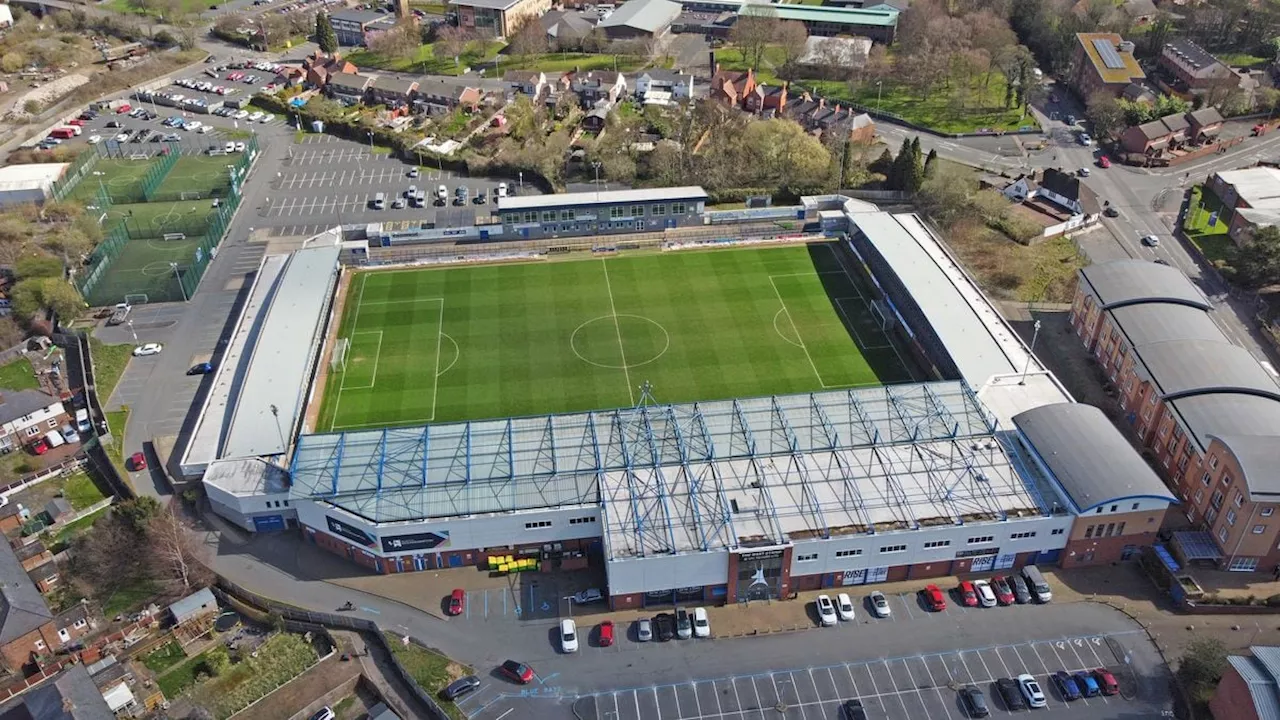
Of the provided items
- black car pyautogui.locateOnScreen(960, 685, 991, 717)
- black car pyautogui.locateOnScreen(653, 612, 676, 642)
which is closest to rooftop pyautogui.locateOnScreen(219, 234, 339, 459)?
black car pyautogui.locateOnScreen(653, 612, 676, 642)

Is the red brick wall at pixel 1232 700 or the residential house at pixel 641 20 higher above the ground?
the residential house at pixel 641 20

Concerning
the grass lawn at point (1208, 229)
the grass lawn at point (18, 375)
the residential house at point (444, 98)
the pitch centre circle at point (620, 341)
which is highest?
the residential house at point (444, 98)

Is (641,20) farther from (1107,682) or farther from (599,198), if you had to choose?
(1107,682)

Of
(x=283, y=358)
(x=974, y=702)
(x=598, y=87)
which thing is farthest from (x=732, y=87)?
(x=974, y=702)

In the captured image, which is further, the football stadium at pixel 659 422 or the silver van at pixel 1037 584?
the football stadium at pixel 659 422

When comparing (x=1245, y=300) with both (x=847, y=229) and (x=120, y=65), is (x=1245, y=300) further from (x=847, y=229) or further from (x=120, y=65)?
(x=120, y=65)

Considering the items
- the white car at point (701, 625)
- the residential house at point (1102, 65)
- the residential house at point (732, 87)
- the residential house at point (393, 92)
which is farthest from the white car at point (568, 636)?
the residential house at point (1102, 65)

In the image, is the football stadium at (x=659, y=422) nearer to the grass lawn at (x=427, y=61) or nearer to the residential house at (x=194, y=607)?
the residential house at (x=194, y=607)
